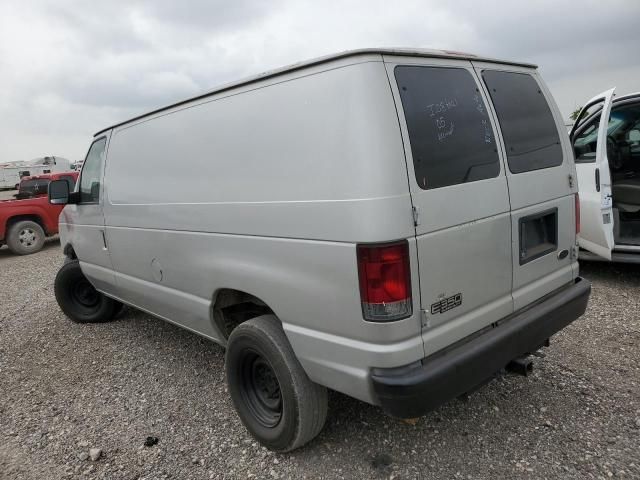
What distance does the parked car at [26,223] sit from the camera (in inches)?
396

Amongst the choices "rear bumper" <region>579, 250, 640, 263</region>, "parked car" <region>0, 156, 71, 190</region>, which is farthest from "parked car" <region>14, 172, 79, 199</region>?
"parked car" <region>0, 156, 71, 190</region>

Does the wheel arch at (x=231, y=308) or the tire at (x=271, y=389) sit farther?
the wheel arch at (x=231, y=308)

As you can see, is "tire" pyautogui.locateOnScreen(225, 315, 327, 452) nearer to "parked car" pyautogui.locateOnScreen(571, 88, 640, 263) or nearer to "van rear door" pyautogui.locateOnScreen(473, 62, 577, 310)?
"van rear door" pyautogui.locateOnScreen(473, 62, 577, 310)

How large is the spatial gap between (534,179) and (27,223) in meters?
10.7

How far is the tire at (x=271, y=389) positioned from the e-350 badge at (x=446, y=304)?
76 centimetres

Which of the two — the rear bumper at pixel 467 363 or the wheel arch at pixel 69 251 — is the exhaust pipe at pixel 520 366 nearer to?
the rear bumper at pixel 467 363

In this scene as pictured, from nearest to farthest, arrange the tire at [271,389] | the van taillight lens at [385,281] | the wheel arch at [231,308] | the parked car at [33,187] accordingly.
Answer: the van taillight lens at [385,281]
the tire at [271,389]
the wheel arch at [231,308]
the parked car at [33,187]

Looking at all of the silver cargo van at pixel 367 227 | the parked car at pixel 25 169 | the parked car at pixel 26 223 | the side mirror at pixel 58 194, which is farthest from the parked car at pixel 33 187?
the parked car at pixel 25 169

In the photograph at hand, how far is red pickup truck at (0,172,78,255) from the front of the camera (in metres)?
10.1

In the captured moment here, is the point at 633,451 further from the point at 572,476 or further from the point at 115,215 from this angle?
the point at 115,215

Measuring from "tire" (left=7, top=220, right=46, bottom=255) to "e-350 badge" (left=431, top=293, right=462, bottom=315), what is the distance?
1062 cm

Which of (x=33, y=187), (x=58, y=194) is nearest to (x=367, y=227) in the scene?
(x=58, y=194)

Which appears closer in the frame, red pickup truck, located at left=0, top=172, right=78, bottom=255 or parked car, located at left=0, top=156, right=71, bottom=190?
red pickup truck, located at left=0, top=172, right=78, bottom=255

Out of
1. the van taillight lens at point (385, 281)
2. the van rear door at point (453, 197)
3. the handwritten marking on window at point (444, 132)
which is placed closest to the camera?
the van taillight lens at point (385, 281)
